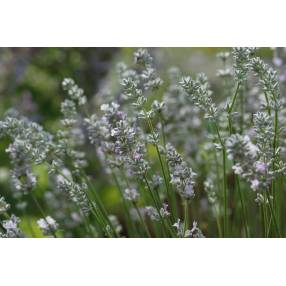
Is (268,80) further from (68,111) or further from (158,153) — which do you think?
(68,111)

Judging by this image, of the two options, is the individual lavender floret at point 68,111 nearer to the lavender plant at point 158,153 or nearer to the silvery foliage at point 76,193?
the lavender plant at point 158,153

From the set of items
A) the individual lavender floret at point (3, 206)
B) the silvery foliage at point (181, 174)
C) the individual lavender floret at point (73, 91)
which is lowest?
the individual lavender floret at point (3, 206)

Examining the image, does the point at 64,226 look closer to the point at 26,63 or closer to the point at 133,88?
the point at 133,88

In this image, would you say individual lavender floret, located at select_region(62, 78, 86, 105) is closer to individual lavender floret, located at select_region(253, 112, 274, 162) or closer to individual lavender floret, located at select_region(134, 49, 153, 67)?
individual lavender floret, located at select_region(134, 49, 153, 67)

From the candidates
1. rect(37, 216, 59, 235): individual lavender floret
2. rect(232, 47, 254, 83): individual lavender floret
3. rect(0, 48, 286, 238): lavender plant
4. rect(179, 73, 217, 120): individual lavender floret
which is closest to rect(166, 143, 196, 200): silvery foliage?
rect(0, 48, 286, 238): lavender plant

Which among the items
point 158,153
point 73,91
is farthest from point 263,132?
point 73,91

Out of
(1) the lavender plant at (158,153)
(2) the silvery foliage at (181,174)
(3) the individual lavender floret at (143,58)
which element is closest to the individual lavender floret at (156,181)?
(1) the lavender plant at (158,153)

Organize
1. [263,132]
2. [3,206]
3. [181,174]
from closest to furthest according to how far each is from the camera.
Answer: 1. [263,132]
2. [181,174]
3. [3,206]
